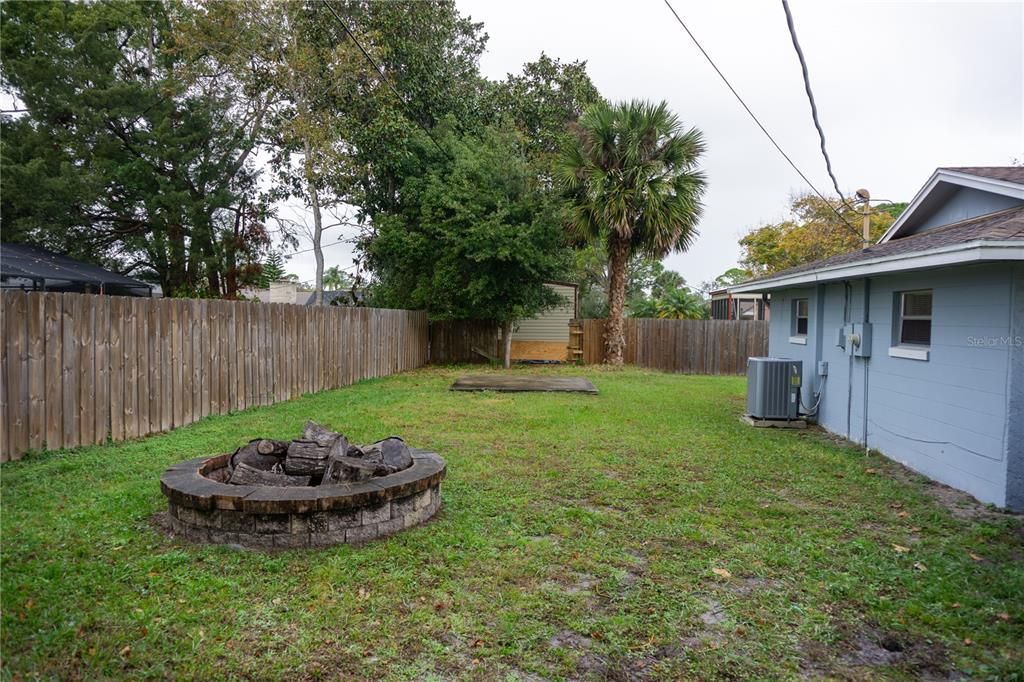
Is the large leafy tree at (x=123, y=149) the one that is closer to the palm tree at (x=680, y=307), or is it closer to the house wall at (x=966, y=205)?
the palm tree at (x=680, y=307)

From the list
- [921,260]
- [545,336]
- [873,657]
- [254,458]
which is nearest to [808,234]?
[545,336]

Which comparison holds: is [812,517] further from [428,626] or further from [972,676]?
[428,626]

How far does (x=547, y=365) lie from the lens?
61.7ft

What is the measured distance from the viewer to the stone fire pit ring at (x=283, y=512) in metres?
3.70

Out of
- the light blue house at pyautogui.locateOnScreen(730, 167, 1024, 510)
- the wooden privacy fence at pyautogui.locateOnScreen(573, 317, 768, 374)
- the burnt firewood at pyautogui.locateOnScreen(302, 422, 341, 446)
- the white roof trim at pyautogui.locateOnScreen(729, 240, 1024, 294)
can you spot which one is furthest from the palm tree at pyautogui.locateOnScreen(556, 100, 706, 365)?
the burnt firewood at pyautogui.locateOnScreen(302, 422, 341, 446)

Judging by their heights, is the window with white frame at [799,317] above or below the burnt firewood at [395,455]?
above

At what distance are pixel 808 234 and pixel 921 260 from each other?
67.3 ft

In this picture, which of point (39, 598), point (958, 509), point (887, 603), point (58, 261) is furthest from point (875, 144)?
point (58, 261)

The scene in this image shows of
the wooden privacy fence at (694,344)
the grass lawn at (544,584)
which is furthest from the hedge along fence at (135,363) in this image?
the wooden privacy fence at (694,344)

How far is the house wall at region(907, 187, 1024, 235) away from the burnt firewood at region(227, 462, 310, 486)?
25.9ft

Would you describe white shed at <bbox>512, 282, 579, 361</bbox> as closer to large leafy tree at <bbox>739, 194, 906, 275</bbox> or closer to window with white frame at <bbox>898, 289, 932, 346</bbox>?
large leafy tree at <bbox>739, 194, 906, 275</bbox>

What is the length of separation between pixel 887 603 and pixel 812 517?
146 centimetres

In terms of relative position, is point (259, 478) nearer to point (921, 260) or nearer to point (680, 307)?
point (921, 260)

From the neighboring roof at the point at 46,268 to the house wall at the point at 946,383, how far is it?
52.3 feet
